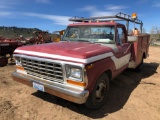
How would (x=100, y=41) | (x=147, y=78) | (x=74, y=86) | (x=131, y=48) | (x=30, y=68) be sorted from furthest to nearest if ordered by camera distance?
(x=147, y=78)
(x=131, y=48)
(x=100, y=41)
(x=30, y=68)
(x=74, y=86)

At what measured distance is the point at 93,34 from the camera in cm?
517

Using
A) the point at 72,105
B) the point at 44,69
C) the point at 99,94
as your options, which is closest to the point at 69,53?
the point at 44,69

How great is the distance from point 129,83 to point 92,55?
3437 mm

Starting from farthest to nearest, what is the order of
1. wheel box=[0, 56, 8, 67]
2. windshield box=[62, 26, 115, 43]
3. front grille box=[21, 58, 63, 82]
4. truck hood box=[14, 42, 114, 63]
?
1. wheel box=[0, 56, 8, 67]
2. windshield box=[62, 26, 115, 43]
3. front grille box=[21, 58, 63, 82]
4. truck hood box=[14, 42, 114, 63]

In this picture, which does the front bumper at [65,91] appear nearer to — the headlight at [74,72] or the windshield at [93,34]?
the headlight at [74,72]

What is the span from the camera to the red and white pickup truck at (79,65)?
11.4 ft

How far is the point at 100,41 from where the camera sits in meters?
4.96

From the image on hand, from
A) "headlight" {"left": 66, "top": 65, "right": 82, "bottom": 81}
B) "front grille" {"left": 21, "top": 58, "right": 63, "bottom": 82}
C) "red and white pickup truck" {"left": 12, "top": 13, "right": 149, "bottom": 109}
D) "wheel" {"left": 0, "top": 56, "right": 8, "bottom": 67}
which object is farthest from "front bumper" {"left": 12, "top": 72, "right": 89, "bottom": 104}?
"wheel" {"left": 0, "top": 56, "right": 8, "bottom": 67}

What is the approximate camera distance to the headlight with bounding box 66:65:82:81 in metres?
3.44

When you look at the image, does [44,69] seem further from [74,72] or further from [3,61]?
[3,61]

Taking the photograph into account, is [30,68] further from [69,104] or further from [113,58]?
[113,58]

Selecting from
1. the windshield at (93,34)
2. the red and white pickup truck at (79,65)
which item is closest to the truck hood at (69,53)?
the red and white pickup truck at (79,65)

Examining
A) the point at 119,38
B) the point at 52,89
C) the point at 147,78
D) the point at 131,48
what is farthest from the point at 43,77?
the point at 147,78

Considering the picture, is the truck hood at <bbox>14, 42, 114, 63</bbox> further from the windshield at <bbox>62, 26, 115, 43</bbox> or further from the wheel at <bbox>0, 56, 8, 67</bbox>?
the wheel at <bbox>0, 56, 8, 67</bbox>
